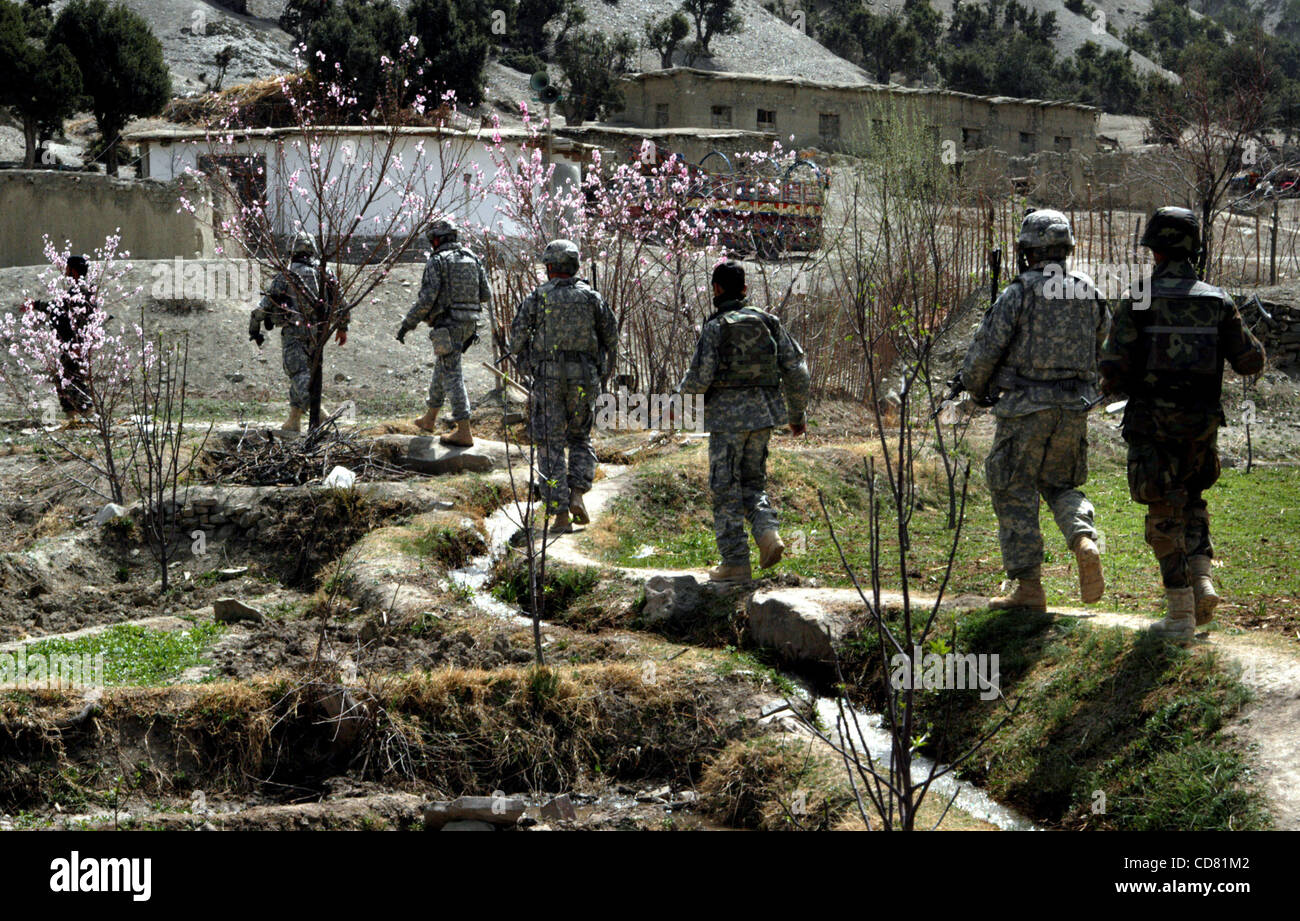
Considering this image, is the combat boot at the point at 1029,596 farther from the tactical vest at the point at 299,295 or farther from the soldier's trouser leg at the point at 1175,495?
the tactical vest at the point at 299,295

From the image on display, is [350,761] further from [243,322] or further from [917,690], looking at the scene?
[243,322]

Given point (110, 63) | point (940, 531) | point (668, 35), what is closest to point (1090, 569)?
point (940, 531)

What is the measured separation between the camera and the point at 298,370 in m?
11.4

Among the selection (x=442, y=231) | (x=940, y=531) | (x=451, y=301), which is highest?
(x=442, y=231)

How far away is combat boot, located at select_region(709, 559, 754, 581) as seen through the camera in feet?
25.1

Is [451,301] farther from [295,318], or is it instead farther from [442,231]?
[295,318]

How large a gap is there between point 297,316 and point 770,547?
5350mm

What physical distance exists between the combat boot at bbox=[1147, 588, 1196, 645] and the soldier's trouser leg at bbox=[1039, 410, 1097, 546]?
58 centimetres

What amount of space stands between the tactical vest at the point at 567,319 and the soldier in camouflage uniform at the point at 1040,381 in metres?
3.14

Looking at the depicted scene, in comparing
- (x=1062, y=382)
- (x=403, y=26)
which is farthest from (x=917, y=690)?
(x=403, y=26)

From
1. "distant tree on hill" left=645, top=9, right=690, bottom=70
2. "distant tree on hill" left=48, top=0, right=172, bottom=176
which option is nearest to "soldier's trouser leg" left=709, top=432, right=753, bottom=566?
"distant tree on hill" left=48, top=0, right=172, bottom=176

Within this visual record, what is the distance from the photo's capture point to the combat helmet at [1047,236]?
6129mm

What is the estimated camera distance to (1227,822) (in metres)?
4.57
